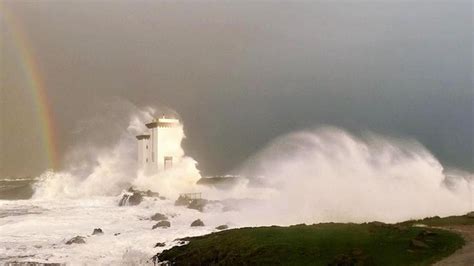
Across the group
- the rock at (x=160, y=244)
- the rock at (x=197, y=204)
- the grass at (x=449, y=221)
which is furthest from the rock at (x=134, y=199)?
the grass at (x=449, y=221)

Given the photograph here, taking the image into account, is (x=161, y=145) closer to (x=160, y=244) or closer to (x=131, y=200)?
(x=131, y=200)

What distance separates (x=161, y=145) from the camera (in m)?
66.4

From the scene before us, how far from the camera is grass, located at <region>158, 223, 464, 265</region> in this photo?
20844mm

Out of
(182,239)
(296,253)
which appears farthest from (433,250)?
(182,239)

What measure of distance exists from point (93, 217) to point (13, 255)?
55.7 feet

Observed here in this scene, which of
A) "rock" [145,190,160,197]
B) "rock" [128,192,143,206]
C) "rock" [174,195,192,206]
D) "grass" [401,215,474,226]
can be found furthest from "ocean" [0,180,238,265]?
"grass" [401,215,474,226]

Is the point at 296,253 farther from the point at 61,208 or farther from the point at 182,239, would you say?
the point at 61,208

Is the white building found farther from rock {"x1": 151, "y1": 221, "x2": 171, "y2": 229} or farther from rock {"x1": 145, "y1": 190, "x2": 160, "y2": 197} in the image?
rock {"x1": 151, "y1": 221, "x2": 171, "y2": 229}

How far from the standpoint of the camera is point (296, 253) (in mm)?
22500

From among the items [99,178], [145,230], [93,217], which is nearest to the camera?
[145,230]

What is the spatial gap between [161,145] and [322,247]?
4591cm

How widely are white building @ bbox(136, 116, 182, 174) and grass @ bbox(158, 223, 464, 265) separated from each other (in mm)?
39353

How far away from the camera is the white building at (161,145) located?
65.8 meters

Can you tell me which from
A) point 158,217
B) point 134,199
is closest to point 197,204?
point 134,199
